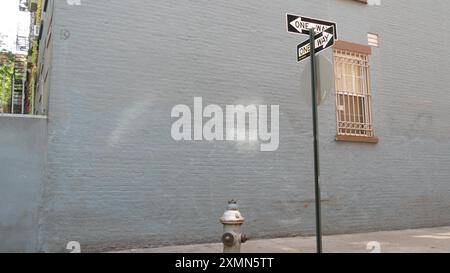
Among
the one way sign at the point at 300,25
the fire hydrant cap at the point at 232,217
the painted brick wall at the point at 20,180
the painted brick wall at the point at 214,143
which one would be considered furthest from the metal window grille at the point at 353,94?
the painted brick wall at the point at 20,180

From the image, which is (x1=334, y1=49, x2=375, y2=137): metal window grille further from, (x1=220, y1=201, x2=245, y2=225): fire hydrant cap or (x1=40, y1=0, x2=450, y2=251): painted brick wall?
(x1=220, y1=201, x2=245, y2=225): fire hydrant cap

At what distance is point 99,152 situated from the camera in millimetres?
7496

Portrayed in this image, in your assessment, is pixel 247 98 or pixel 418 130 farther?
pixel 418 130

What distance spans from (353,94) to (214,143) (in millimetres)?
3807

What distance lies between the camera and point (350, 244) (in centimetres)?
830

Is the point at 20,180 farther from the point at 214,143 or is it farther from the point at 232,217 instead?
the point at 232,217

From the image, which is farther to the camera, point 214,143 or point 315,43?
point 214,143

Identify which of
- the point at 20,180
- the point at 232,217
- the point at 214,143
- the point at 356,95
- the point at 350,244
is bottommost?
the point at 350,244

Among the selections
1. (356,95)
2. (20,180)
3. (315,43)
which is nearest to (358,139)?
(356,95)

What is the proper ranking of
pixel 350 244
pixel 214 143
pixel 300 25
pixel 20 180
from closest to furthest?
pixel 300 25
pixel 20 180
pixel 350 244
pixel 214 143

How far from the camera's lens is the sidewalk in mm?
7586

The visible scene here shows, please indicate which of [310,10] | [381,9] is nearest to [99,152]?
[310,10]
